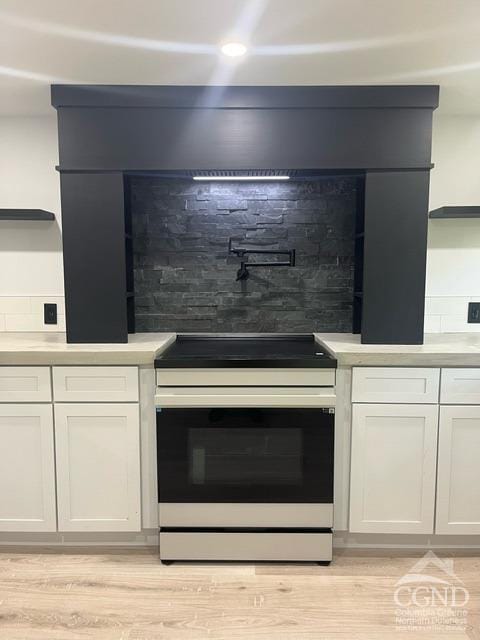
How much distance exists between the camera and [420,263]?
A: 206 centimetres

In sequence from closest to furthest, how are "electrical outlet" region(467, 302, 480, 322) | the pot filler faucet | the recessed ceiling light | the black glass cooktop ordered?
the recessed ceiling light → the black glass cooktop → the pot filler faucet → "electrical outlet" region(467, 302, 480, 322)

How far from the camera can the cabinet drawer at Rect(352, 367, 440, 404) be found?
73.7 inches

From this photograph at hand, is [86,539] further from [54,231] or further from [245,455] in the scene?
[54,231]

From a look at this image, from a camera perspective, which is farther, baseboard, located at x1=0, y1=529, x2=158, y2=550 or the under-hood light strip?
the under-hood light strip

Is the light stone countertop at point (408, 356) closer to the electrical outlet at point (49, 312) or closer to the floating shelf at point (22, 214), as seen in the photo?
the electrical outlet at point (49, 312)

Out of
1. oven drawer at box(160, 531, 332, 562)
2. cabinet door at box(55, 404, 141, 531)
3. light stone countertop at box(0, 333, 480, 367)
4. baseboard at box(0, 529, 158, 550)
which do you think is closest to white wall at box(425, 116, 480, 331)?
light stone countertop at box(0, 333, 480, 367)

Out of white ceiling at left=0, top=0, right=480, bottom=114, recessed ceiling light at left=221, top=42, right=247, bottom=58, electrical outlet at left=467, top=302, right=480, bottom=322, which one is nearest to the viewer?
white ceiling at left=0, top=0, right=480, bottom=114

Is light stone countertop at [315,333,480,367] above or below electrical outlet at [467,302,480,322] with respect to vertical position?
below

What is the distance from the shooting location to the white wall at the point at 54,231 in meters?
2.37

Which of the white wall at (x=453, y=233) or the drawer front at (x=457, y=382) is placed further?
the white wall at (x=453, y=233)

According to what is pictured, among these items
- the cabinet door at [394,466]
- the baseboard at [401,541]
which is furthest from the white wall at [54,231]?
the baseboard at [401,541]

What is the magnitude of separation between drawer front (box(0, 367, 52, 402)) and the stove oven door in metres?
0.55

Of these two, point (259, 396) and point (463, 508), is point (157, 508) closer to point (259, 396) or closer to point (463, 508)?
point (259, 396)

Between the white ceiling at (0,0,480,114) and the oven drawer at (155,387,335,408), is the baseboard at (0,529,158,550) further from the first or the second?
the white ceiling at (0,0,480,114)
